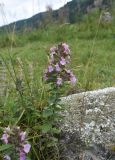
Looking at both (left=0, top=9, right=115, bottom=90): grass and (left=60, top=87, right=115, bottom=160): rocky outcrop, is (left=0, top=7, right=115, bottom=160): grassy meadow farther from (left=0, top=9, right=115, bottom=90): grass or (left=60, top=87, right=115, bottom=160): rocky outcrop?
(left=60, top=87, right=115, bottom=160): rocky outcrop

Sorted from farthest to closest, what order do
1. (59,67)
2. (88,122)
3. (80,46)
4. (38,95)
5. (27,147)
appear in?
(80,46), (38,95), (88,122), (59,67), (27,147)

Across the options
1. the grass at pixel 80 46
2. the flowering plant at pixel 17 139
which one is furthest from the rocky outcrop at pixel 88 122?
the grass at pixel 80 46

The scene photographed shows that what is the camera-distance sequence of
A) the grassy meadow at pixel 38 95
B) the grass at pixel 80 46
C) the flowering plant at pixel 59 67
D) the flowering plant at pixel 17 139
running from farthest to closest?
the grass at pixel 80 46, the grassy meadow at pixel 38 95, the flowering plant at pixel 59 67, the flowering plant at pixel 17 139

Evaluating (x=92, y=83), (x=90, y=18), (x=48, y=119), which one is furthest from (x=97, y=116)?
(x=90, y=18)

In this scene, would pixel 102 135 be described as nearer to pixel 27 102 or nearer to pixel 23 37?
pixel 27 102

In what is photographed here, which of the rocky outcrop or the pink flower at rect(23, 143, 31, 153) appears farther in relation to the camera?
the rocky outcrop

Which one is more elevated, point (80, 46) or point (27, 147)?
point (27, 147)

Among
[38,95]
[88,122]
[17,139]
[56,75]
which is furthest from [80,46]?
[17,139]

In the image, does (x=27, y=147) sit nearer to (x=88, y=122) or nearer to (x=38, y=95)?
(x=88, y=122)

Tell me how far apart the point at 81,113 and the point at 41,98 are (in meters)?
0.40

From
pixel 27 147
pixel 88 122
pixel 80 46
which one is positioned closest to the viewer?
pixel 27 147

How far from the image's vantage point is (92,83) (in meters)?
5.42

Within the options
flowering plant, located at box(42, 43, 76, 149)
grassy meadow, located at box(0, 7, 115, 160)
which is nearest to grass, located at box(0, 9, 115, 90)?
grassy meadow, located at box(0, 7, 115, 160)

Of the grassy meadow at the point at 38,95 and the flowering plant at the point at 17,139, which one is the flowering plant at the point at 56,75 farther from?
the flowering plant at the point at 17,139
